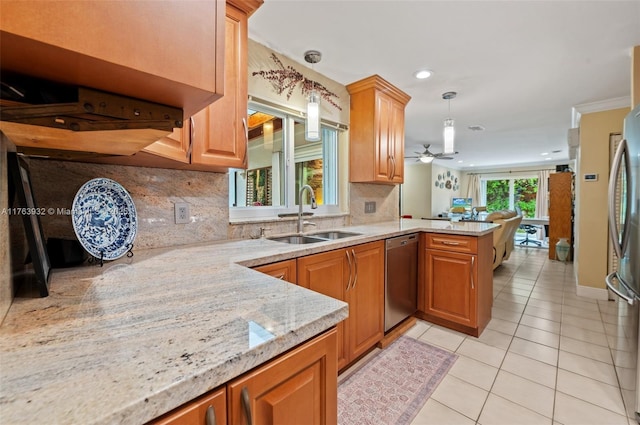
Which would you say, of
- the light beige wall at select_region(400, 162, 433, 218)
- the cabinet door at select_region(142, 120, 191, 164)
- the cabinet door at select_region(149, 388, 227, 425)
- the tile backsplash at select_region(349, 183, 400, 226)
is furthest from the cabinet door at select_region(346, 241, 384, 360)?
the light beige wall at select_region(400, 162, 433, 218)

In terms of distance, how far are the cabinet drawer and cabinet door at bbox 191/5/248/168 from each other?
1.78 m

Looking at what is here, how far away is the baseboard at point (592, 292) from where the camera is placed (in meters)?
3.19

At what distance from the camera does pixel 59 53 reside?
48 cm

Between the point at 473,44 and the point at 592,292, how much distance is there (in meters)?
3.33

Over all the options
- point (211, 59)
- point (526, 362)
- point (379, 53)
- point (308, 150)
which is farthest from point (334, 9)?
point (526, 362)

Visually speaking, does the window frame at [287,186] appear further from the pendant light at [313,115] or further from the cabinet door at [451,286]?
the cabinet door at [451,286]

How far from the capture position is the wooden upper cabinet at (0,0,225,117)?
1.48 feet

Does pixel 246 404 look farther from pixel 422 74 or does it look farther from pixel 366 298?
pixel 422 74

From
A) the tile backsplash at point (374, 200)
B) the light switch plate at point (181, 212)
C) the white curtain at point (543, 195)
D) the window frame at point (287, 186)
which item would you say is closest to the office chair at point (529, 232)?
the white curtain at point (543, 195)

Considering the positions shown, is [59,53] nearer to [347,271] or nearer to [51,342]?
[51,342]

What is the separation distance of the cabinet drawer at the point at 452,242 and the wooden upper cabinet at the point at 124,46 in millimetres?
2257

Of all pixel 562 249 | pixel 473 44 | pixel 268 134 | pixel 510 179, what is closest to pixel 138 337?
pixel 268 134

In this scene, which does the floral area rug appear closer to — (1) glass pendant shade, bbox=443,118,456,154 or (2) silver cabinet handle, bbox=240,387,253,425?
(2) silver cabinet handle, bbox=240,387,253,425

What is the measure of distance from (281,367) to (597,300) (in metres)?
4.30
